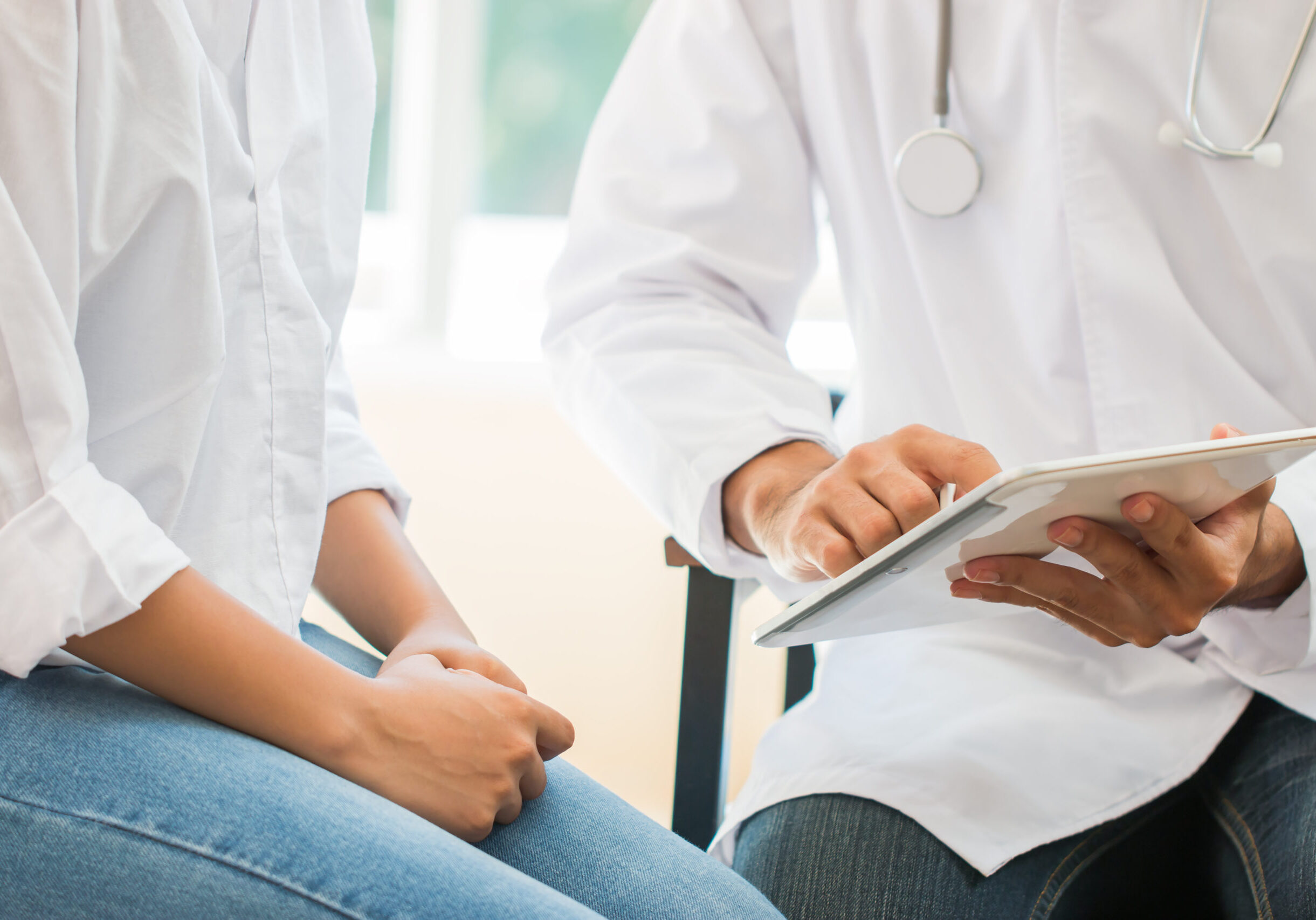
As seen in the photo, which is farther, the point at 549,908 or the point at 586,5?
the point at 586,5

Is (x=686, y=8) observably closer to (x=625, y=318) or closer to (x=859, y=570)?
(x=625, y=318)

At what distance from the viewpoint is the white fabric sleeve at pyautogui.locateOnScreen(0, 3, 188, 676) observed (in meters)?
0.48

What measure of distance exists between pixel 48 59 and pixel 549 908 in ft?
1.56

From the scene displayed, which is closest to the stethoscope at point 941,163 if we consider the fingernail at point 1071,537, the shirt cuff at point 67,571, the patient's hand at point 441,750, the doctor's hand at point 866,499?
the doctor's hand at point 866,499

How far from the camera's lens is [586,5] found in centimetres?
205

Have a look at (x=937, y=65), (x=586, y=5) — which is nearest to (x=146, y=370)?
(x=937, y=65)

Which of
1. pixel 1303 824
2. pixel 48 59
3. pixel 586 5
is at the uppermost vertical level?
pixel 586 5

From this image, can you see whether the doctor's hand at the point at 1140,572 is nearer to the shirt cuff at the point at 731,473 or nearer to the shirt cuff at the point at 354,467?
the shirt cuff at the point at 731,473

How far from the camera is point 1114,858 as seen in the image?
0.81 metres

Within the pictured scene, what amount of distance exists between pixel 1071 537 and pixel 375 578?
506 millimetres

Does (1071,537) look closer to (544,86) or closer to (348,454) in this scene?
(348,454)

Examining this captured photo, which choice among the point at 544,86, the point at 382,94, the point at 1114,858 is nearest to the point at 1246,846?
the point at 1114,858

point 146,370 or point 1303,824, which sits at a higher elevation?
point 146,370

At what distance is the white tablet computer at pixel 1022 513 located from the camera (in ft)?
1.43
